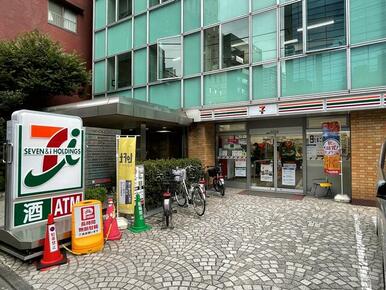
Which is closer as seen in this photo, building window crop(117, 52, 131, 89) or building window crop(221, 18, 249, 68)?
building window crop(221, 18, 249, 68)

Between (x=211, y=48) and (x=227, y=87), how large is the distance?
1.83 m

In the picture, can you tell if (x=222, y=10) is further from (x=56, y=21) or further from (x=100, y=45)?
(x=56, y=21)

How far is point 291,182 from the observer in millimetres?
9672

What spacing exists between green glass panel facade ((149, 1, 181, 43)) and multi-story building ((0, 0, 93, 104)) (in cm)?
543

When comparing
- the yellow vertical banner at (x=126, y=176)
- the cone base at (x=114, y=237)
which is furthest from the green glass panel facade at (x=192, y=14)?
the cone base at (x=114, y=237)

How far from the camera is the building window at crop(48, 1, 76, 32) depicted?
45.9 feet

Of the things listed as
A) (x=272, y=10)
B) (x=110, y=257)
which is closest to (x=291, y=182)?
(x=272, y=10)

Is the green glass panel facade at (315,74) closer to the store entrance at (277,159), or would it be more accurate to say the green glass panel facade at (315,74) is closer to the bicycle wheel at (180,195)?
the store entrance at (277,159)

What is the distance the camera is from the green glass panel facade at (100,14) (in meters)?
13.9

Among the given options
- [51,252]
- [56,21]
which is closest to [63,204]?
[51,252]

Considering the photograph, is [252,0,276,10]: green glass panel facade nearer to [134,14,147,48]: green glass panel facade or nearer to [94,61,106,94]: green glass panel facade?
[134,14,147,48]: green glass panel facade

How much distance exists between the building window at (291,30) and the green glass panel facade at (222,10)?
1.51 m

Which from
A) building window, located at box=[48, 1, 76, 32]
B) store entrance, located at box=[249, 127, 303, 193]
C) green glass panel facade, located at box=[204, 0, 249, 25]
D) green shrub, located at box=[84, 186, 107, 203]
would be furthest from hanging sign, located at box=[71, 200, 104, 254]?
building window, located at box=[48, 1, 76, 32]

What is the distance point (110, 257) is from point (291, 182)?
7323 millimetres
